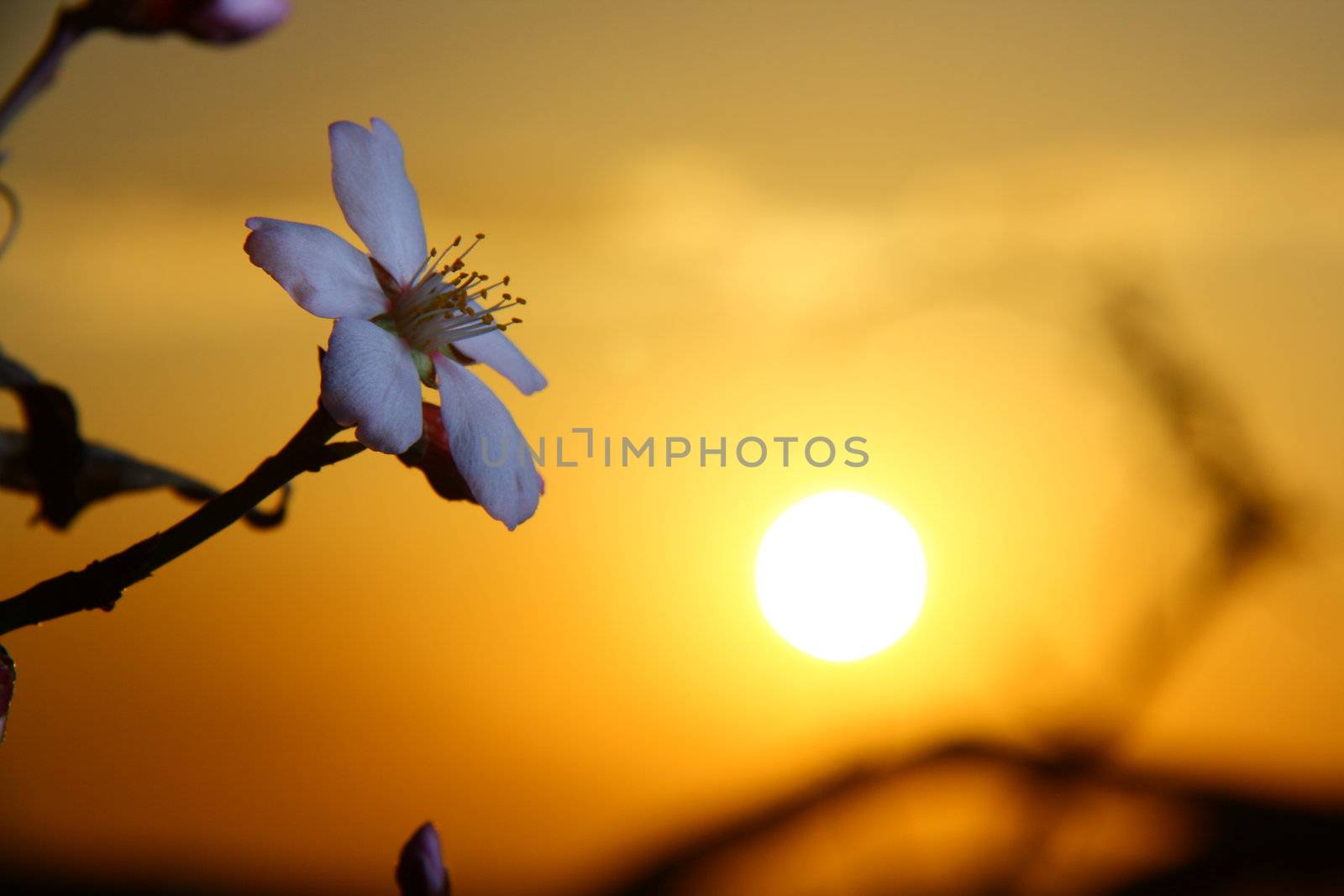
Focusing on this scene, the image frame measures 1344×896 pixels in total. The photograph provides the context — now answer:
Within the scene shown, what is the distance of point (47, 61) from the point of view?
14.2 inches

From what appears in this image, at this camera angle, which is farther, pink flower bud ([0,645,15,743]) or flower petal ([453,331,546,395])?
flower petal ([453,331,546,395])

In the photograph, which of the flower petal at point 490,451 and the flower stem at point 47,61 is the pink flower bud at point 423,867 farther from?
the flower stem at point 47,61

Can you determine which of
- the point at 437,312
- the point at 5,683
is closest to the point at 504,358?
the point at 437,312

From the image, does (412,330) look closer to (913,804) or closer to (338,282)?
(338,282)

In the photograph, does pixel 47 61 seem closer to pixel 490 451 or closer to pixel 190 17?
pixel 190 17

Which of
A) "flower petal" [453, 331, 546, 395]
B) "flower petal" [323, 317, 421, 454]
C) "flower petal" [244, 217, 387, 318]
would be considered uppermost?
"flower petal" [453, 331, 546, 395]

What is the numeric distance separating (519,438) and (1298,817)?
1222 millimetres

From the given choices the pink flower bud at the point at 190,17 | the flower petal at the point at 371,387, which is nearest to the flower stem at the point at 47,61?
the pink flower bud at the point at 190,17

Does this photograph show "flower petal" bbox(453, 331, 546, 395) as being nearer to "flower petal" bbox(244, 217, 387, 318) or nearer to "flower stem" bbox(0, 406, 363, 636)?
"flower petal" bbox(244, 217, 387, 318)

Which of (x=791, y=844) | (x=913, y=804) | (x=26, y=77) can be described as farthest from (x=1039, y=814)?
(x=26, y=77)

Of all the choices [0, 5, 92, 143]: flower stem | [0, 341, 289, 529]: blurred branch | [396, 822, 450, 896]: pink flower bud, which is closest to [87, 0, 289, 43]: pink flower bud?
[0, 5, 92, 143]: flower stem

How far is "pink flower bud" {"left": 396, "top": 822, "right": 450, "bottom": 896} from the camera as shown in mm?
339

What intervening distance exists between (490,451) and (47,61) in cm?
18

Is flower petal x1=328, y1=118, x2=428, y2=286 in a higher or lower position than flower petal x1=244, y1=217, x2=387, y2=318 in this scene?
higher
